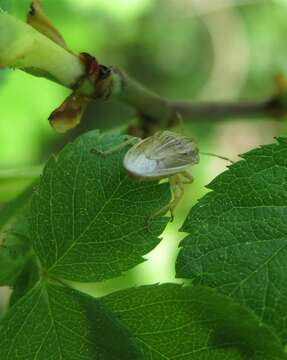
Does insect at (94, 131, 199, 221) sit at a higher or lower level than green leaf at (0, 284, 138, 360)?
higher

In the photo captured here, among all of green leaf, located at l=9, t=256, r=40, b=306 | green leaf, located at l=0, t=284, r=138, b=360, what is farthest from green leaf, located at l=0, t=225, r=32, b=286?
green leaf, located at l=0, t=284, r=138, b=360

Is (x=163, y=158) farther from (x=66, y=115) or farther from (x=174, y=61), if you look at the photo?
(x=174, y=61)

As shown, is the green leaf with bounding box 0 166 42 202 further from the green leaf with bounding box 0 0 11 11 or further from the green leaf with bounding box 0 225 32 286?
the green leaf with bounding box 0 0 11 11

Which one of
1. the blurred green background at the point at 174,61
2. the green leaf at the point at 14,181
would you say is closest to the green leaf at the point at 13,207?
the green leaf at the point at 14,181

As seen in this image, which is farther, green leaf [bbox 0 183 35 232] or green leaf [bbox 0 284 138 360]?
green leaf [bbox 0 183 35 232]

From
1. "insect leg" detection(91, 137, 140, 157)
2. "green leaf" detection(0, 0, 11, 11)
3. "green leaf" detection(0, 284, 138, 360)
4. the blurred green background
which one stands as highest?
the blurred green background

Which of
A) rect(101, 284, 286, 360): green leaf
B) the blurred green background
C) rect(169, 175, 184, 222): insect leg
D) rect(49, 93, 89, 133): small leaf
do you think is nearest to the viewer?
rect(101, 284, 286, 360): green leaf

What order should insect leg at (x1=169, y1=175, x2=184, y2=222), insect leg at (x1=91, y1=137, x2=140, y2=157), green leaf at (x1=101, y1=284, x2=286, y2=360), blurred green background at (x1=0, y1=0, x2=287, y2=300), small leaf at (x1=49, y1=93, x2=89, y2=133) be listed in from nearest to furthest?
green leaf at (x1=101, y1=284, x2=286, y2=360)
insect leg at (x1=91, y1=137, x2=140, y2=157)
small leaf at (x1=49, y1=93, x2=89, y2=133)
insect leg at (x1=169, y1=175, x2=184, y2=222)
blurred green background at (x1=0, y1=0, x2=287, y2=300)
